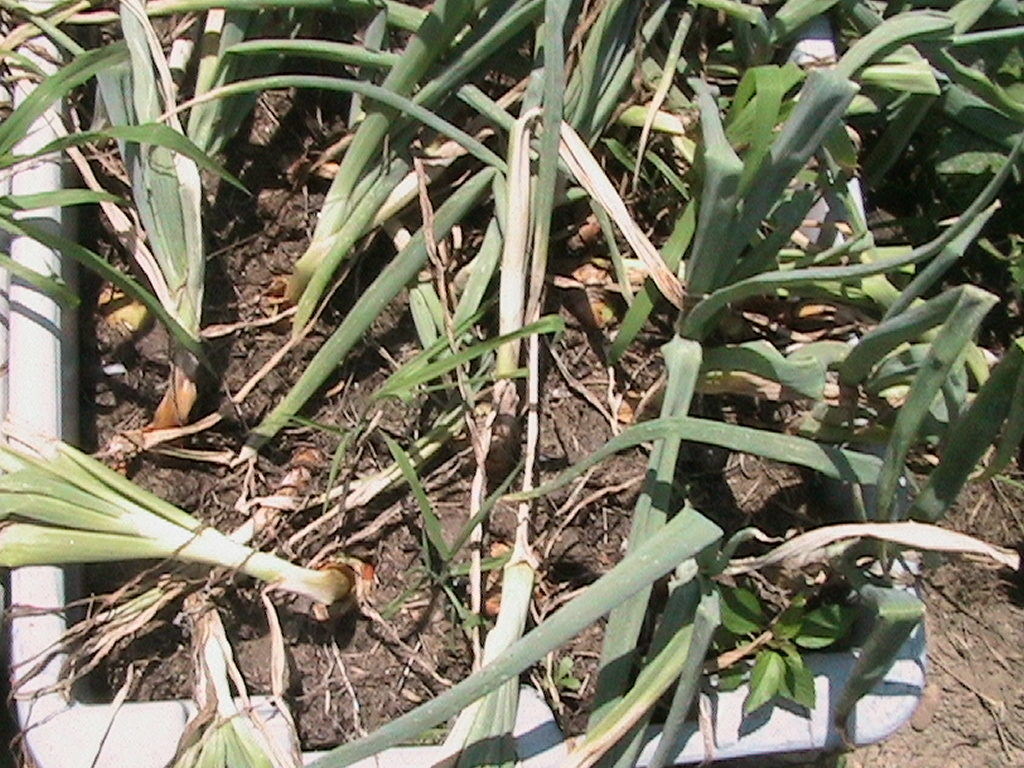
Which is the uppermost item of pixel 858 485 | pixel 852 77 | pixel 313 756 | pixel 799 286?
pixel 852 77

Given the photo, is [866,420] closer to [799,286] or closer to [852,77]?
[799,286]

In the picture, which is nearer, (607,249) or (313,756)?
(313,756)

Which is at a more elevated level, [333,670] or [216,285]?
[216,285]

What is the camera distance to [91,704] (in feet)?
2.79

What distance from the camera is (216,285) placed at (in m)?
0.98

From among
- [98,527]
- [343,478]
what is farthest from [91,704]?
[343,478]

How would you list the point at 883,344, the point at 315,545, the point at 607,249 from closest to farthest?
the point at 883,344 → the point at 315,545 → the point at 607,249

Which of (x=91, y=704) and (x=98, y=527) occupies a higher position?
(x=98, y=527)

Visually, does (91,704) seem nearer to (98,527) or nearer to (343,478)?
(98,527)

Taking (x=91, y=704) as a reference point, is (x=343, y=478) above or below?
above

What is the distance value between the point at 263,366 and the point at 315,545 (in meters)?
0.15

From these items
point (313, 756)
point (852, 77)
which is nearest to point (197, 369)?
point (313, 756)

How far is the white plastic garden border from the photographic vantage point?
2.68 feet

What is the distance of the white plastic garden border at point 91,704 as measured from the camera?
818 mm
